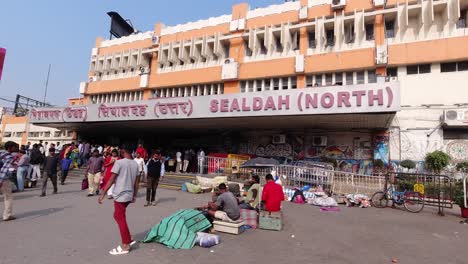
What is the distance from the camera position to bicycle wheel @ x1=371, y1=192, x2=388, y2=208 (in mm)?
10648

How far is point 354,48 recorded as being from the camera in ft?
60.4

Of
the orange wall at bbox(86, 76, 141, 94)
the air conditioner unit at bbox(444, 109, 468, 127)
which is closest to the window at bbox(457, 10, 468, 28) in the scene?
the air conditioner unit at bbox(444, 109, 468, 127)

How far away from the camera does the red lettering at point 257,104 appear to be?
45.7 feet

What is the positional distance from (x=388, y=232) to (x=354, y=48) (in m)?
14.4

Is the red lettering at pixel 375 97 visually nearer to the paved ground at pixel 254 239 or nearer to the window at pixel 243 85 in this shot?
Answer: the paved ground at pixel 254 239

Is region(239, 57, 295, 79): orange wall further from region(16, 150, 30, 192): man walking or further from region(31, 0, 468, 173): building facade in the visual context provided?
region(16, 150, 30, 192): man walking

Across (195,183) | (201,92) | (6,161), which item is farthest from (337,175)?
(201,92)

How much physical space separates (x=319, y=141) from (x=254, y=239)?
44.3ft

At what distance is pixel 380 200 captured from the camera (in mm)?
10664

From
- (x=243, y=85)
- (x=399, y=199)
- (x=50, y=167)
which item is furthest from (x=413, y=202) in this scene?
(x=243, y=85)

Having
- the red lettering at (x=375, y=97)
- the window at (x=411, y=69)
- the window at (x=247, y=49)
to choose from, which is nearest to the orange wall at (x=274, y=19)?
the window at (x=247, y=49)

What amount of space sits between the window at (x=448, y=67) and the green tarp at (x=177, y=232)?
1735cm

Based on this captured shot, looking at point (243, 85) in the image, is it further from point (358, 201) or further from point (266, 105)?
point (358, 201)

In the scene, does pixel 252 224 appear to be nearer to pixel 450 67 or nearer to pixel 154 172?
pixel 154 172
